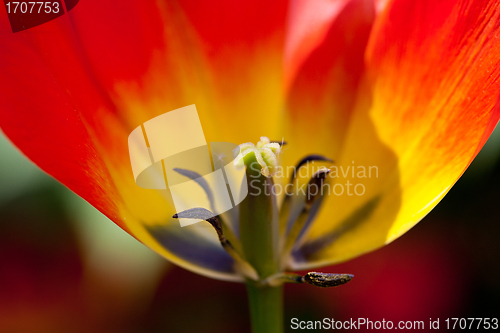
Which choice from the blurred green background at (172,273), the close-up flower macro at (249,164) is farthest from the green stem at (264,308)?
the blurred green background at (172,273)

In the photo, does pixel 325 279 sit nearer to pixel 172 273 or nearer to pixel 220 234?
pixel 220 234

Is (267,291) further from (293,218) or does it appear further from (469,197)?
(469,197)

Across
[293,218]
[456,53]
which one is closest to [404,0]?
[456,53]

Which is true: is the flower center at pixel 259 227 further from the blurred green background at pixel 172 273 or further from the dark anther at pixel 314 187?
the blurred green background at pixel 172 273
